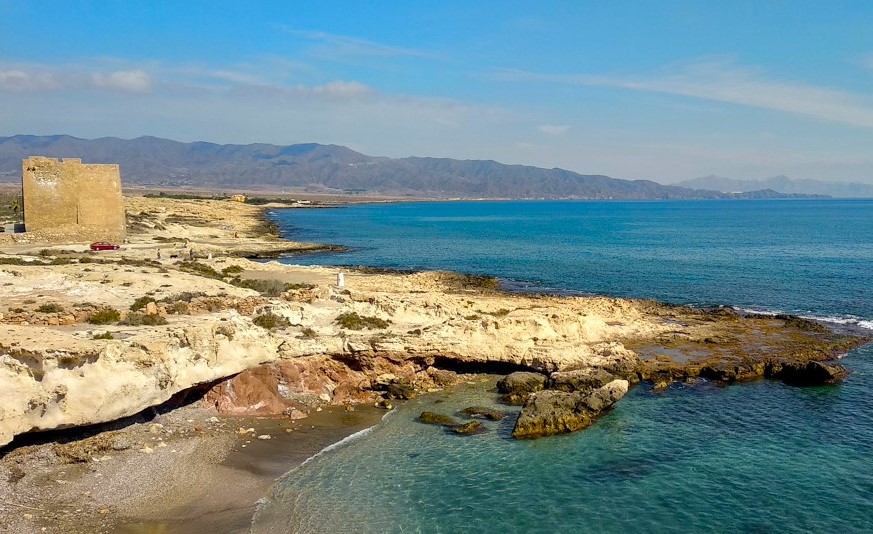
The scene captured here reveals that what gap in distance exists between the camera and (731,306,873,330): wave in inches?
1375

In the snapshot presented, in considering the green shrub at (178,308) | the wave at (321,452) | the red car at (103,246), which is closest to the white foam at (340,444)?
the wave at (321,452)

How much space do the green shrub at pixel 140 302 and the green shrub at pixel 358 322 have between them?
23.7ft

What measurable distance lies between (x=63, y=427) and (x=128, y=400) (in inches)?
63.9

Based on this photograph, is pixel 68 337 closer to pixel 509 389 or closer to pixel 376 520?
pixel 376 520

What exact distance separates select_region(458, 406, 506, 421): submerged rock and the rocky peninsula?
1092mm

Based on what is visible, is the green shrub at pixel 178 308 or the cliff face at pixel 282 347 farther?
the green shrub at pixel 178 308

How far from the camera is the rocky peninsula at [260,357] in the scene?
16047 millimetres

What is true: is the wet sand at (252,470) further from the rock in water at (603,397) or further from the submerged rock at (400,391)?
the rock in water at (603,397)

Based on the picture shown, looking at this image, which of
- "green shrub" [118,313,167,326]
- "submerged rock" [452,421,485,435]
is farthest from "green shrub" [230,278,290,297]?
"submerged rock" [452,421,485,435]

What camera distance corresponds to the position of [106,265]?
3391 cm

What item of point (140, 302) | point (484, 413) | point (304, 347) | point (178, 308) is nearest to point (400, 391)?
point (484, 413)

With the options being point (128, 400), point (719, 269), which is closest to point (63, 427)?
point (128, 400)

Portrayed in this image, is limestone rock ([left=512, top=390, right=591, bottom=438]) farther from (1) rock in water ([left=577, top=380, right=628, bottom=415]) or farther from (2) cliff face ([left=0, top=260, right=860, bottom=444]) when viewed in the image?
(2) cliff face ([left=0, top=260, right=860, bottom=444])

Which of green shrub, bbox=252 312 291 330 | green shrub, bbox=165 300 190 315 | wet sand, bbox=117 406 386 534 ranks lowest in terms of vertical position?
wet sand, bbox=117 406 386 534
